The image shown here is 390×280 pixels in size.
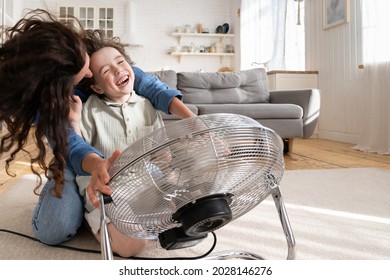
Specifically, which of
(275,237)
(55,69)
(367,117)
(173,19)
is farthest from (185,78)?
(173,19)

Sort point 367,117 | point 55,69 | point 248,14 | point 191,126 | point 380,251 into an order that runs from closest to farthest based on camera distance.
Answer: point 191,126
point 55,69
point 380,251
point 367,117
point 248,14

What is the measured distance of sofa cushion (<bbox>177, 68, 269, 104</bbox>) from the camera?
3318 millimetres

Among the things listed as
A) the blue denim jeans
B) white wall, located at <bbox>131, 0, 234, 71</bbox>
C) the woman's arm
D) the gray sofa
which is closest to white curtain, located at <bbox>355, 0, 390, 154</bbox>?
the gray sofa

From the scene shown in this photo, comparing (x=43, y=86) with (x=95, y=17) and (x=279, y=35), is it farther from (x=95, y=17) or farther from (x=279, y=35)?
(x=95, y=17)

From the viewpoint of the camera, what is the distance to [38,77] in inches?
20.7

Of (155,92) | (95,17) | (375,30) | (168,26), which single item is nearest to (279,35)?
(375,30)

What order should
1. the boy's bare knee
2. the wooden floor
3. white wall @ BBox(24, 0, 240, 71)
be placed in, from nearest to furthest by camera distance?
the boy's bare knee, the wooden floor, white wall @ BBox(24, 0, 240, 71)

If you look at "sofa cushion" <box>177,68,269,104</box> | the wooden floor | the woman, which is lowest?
the wooden floor

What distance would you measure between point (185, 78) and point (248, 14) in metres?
3.05

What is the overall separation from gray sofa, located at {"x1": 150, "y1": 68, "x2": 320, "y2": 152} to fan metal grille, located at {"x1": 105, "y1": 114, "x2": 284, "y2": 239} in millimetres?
2255

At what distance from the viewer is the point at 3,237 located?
115cm

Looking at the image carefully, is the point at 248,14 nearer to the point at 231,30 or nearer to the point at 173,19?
the point at 231,30

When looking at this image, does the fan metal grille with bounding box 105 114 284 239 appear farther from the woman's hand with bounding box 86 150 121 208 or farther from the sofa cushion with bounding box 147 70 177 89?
the sofa cushion with bounding box 147 70 177 89

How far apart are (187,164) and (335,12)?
13.0 ft
